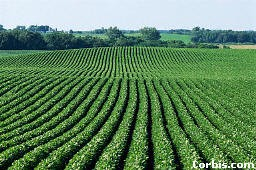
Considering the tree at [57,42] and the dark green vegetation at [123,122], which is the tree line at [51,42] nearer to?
the tree at [57,42]

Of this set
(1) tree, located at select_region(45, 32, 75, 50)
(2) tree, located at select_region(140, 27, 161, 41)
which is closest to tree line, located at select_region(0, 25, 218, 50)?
(1) tree, located at select_region(45, 32, 75, 50)

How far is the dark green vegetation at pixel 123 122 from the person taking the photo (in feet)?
57.2

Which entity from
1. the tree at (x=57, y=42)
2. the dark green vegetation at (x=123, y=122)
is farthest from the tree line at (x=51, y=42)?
the dark green vegetation at (x=123, y=122)

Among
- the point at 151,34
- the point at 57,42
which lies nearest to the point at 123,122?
the point at 57,42

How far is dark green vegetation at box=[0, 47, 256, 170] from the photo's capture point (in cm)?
1742

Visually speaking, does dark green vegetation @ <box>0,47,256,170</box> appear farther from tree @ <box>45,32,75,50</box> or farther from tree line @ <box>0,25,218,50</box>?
tree @ <box>45,32,75,50</box>

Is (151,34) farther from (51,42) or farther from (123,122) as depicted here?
(123,122)

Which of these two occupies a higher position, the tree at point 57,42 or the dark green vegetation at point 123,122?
the tree at point 57,42

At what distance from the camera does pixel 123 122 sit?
25.1 meters

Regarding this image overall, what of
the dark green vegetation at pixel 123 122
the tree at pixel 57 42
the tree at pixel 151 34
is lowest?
the dark green vegetation at pixel 123 122

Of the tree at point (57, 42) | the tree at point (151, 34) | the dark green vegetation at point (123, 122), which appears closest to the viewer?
the dark green vegetation at point (123, 122)

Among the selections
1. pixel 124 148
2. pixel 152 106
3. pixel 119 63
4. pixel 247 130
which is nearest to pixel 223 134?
pixel 247 130

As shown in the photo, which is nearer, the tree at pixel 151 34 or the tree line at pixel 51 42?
the tree line at pixel 51 42

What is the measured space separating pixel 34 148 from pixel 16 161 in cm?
239
